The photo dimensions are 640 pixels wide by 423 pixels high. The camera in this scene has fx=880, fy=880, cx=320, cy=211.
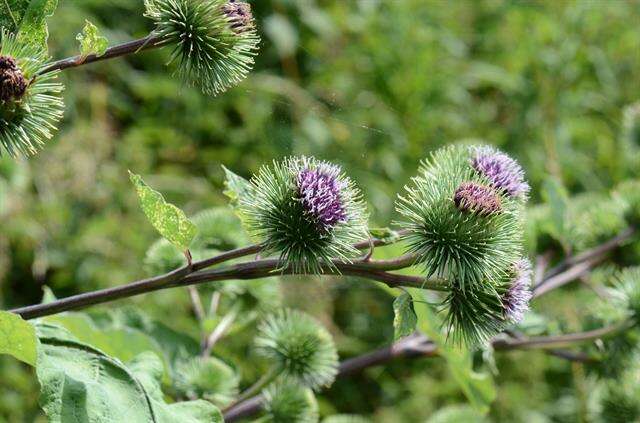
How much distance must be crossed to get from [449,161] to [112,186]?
2.34 meters

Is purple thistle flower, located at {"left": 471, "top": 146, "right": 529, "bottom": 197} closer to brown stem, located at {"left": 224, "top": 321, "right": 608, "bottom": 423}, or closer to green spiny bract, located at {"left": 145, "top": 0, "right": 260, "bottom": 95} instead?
green spiny bract, located at {"left": 145, "top": 0, "right": 260, "bottom": 95}

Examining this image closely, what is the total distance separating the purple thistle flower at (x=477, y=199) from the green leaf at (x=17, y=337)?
0.64 m

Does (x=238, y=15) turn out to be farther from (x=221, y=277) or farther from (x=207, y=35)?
(x=221, y=277)

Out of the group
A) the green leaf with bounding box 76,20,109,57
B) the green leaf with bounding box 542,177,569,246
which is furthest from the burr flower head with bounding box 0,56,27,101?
the green leaf with bounding box 542,177,569,246

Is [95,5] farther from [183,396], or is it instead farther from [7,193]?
[183,396]

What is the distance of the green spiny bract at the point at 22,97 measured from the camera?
113cm

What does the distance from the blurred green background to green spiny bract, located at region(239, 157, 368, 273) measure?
4.86 feet

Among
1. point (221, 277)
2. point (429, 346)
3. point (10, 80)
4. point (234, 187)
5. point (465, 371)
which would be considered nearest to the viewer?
point (10, 80)

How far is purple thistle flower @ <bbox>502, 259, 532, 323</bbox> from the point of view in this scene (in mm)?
1305

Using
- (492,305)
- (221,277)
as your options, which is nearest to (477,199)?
(492,305)

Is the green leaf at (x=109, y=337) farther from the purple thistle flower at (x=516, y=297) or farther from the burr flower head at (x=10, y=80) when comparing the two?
the purple thistle flower at (x=516, y=297)

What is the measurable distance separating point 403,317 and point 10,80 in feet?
2.07

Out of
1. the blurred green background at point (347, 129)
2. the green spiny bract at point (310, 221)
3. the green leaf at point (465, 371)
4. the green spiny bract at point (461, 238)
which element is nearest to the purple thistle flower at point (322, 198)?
the green spiny bract at point (310, 221)

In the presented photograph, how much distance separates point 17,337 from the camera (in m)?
1.26
